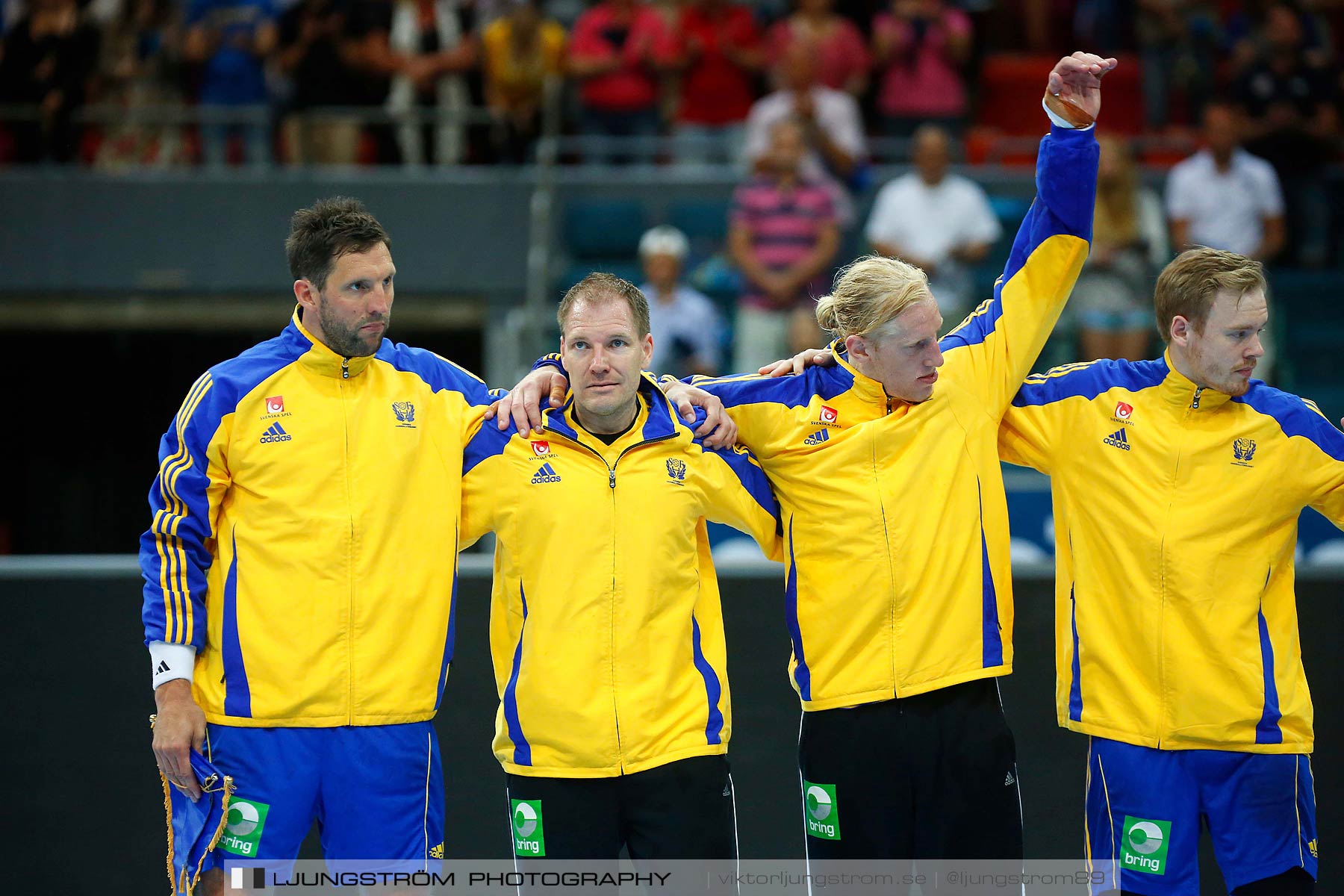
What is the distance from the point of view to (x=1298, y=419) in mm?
4012

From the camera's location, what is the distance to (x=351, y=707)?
3.89 m

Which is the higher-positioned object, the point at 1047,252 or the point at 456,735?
the point at 1047,252

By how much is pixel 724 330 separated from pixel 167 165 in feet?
16.3

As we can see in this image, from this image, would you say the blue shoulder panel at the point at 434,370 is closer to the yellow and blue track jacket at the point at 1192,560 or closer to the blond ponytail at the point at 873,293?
the blond ponytail at the point at 873,293

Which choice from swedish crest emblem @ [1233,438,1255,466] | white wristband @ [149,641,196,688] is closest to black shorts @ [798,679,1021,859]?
swedish crest emblem @ [1233,438,1255,466]

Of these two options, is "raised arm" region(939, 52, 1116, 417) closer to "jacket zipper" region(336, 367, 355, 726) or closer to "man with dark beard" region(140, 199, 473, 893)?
"man with dark beard" region(140, 199, 473, 893)

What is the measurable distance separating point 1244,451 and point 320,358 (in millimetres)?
2526

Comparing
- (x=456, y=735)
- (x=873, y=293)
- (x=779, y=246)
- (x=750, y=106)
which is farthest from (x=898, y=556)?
(x=750, y=106)

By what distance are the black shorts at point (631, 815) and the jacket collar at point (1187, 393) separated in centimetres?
162

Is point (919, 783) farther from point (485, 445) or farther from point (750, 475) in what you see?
point (485, 445)

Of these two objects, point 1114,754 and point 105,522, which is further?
point 105,522

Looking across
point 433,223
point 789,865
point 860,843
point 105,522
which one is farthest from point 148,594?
point 105,522

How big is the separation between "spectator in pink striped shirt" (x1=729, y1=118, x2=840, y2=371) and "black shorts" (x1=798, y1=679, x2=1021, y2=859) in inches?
203

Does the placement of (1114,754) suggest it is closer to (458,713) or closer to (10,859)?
(458,713)
